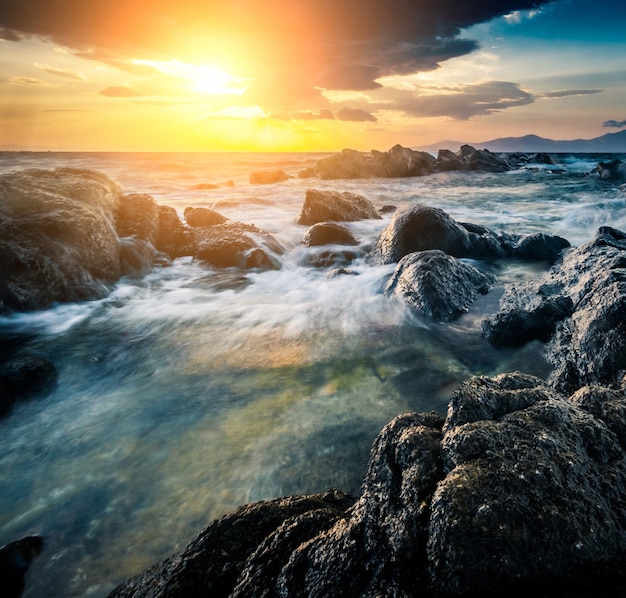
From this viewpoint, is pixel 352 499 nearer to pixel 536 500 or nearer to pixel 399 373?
pixel 536 500

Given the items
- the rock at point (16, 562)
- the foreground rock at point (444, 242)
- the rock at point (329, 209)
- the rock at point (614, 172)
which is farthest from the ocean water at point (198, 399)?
the rock at point (614, 172)

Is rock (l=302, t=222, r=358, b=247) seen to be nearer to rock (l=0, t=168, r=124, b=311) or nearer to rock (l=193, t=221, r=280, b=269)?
rock (l=193, t=221, r=280, b=269)

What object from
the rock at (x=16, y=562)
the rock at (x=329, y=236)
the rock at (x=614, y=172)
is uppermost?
the rock at (x=614, y=172)

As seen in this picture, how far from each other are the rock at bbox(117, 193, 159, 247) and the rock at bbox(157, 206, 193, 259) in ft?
0.71

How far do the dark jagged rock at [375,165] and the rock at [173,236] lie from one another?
1209 inches

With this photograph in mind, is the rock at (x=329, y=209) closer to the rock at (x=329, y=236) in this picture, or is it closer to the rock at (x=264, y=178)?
the rock at (x=329, y=236)

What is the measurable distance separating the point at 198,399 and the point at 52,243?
544 cm

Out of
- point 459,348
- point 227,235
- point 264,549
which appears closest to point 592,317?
point 459,348

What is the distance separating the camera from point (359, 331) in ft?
23.4

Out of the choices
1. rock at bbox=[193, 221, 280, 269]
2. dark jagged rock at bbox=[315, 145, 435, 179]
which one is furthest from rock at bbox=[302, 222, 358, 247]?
dark jagged rock at bbox=[315, 145, 435, 179]

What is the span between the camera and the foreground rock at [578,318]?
13.3ft

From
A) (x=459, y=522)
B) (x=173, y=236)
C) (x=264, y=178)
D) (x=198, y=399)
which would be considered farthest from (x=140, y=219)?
(x=264, y=178)

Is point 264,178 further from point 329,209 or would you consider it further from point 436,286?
point 436,286

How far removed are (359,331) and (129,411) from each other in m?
3.89
